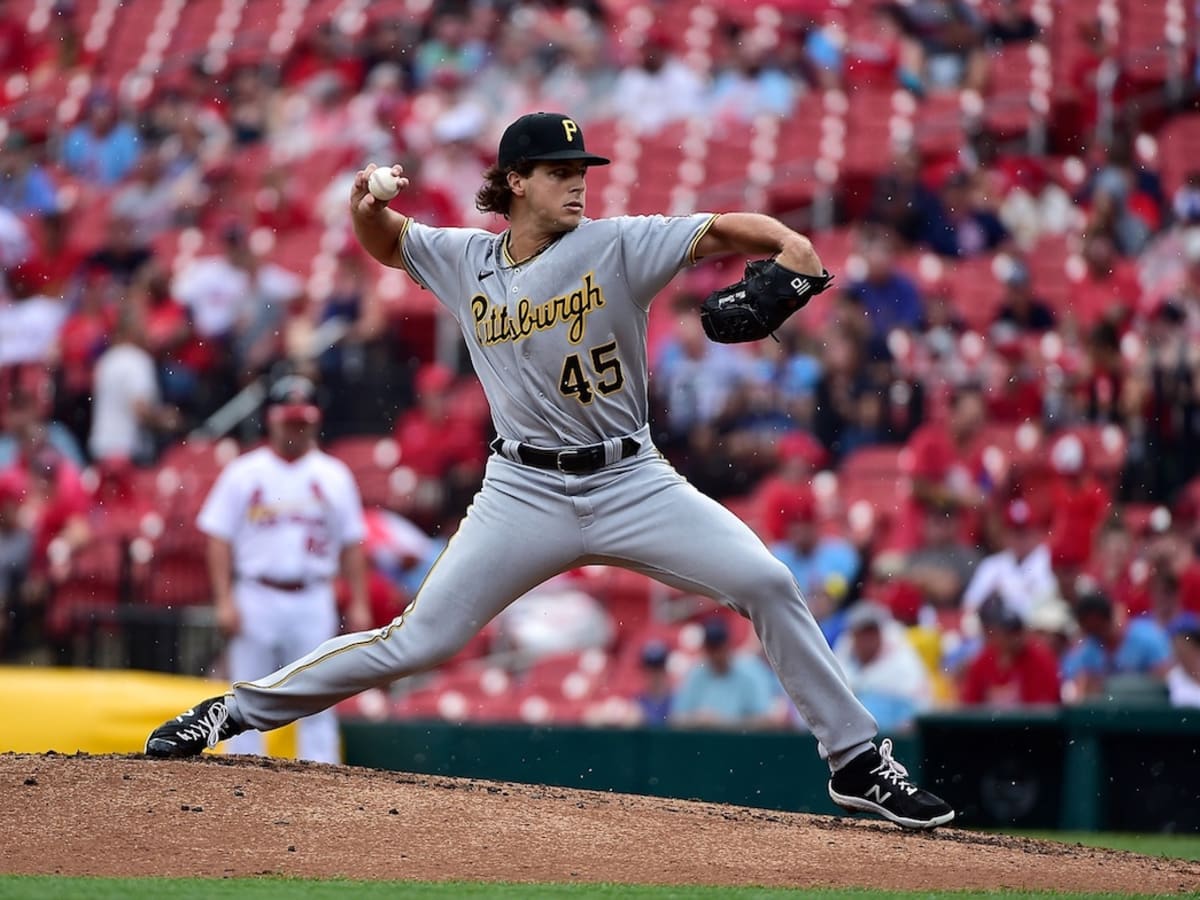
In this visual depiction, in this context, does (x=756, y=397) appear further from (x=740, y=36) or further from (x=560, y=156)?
(x=560, y=156)

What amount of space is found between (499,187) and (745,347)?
20.7ft

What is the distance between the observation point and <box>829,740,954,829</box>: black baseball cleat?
5.46 m

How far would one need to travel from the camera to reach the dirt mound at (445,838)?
16.4 feet

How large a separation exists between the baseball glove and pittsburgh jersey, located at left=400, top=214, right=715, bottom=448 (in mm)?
246

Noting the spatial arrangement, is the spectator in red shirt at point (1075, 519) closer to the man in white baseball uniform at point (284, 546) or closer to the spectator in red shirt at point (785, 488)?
the spectator in red shirt at point (785, 488)

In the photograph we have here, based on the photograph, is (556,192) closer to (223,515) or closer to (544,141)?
(544,141)

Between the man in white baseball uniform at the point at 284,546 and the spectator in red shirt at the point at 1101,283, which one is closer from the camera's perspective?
the man in white baseball uniform at the point at 284,546

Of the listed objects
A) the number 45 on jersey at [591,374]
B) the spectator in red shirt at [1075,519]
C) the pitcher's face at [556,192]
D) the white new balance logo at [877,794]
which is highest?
the pitcher's face at [556,192]

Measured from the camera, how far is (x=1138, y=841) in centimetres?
764

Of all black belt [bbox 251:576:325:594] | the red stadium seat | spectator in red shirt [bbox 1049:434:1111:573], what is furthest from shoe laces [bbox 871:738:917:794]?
the red stadium seat

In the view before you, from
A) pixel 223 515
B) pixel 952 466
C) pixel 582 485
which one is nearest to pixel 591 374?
pixel 582 485

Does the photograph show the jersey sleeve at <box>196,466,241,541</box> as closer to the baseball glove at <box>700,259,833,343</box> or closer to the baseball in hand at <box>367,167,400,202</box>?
the baseball in hand at <box>367,167,400,202</box>

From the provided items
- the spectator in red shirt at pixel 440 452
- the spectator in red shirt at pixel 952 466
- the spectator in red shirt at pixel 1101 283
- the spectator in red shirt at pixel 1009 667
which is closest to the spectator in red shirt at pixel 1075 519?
the spectator in red shirt at pixel 952 466

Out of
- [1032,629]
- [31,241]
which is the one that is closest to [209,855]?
[1032,629]
